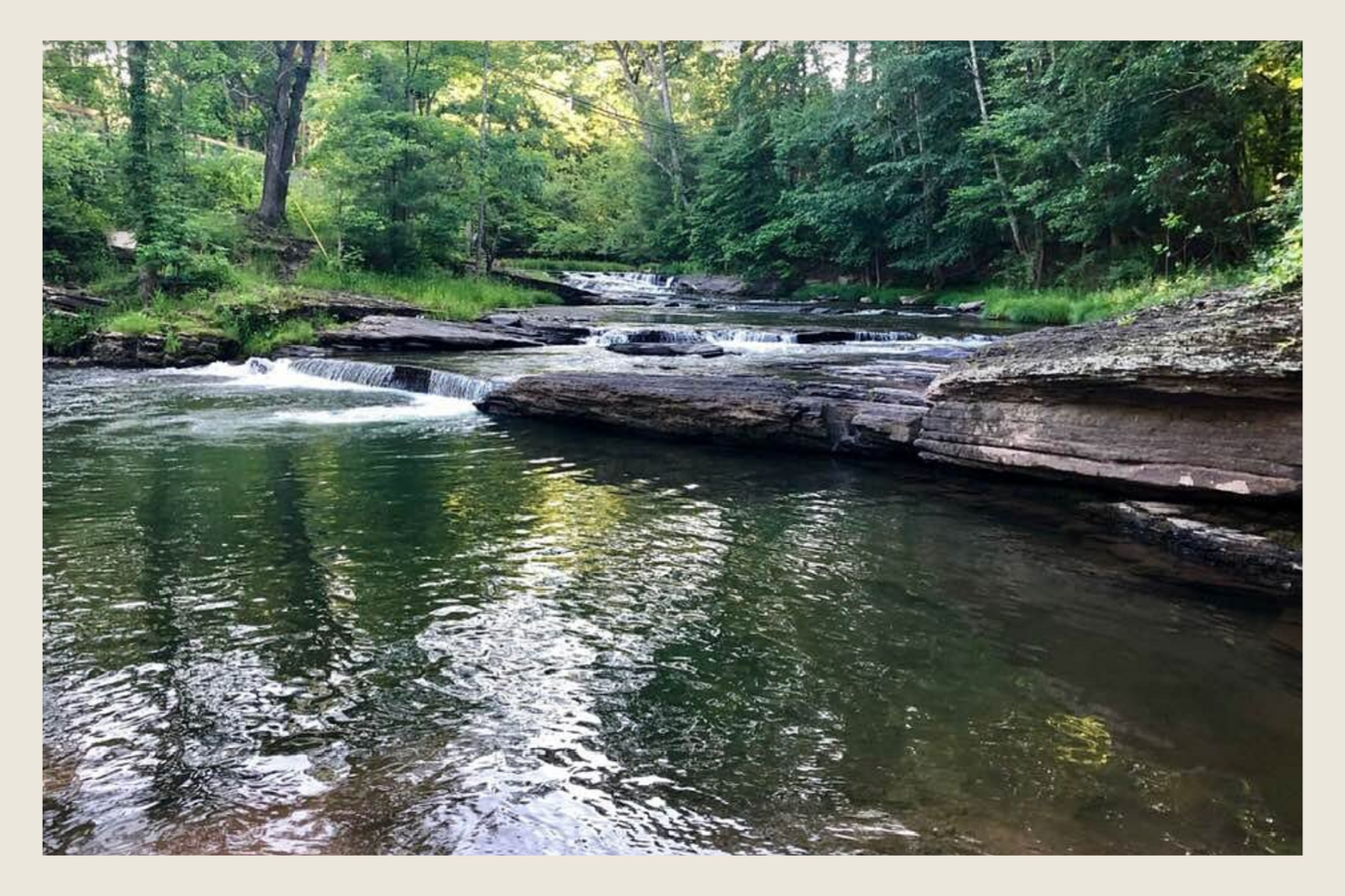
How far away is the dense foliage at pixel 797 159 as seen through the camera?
64.5 feet

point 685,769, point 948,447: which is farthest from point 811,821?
point 948,447

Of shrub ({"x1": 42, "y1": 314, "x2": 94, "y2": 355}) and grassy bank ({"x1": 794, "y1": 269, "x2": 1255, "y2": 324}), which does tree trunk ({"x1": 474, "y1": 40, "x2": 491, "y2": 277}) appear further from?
grassy bank ({"x1": 794, "y1": 269, "x2": 1255, "y2": 324})

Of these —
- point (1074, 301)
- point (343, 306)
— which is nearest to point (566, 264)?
point (343, 306)

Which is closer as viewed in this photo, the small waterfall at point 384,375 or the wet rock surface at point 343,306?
the small waterfall at point 384,375

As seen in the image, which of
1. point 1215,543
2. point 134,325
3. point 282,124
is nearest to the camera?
point 1215,543

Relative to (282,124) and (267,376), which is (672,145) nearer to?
(282,124)

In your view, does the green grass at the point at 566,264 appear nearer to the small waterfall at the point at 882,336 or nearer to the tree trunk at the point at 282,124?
the tree trunk at the point at 282,124

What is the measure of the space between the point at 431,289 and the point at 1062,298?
17977 mm

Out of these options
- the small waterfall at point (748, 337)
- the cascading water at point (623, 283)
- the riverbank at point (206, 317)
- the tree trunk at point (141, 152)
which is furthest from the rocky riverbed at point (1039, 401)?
the cascading water at point (623, 283)

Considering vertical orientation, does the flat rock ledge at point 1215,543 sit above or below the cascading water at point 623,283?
below

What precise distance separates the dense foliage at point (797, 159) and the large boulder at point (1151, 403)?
854 millimetres

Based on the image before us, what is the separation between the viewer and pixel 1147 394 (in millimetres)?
7004

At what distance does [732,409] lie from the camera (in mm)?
10625

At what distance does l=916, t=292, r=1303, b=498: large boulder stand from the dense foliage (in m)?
0.85
